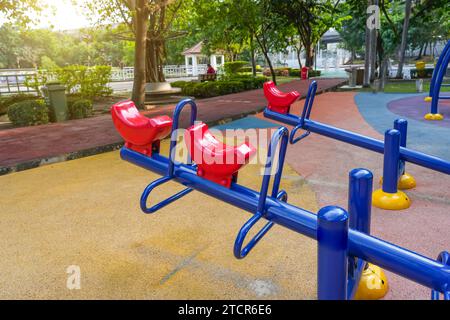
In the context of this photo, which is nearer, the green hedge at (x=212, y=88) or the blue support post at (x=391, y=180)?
the blue support post at (x=391, y=180)

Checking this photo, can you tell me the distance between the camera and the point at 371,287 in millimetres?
1737

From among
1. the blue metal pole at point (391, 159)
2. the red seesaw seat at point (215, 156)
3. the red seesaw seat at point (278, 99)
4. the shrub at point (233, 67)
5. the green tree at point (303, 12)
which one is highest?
the green tree at point (303, 12)

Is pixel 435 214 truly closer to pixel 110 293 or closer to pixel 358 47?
pixel 110 293

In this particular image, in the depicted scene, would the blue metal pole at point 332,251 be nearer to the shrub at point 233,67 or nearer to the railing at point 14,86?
the railing at point 14,86

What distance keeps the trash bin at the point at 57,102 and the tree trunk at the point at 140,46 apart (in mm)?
1857

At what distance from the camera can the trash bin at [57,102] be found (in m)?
7.64

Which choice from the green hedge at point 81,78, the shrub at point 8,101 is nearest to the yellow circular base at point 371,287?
the shrub at point 8,101

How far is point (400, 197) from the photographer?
9.13 ft

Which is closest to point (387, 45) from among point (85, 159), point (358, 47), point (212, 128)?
point (358, 47)

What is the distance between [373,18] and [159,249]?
12.3 m

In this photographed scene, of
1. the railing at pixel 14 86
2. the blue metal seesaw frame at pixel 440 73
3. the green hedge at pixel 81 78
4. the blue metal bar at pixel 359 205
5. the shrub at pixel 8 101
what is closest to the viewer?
the blue metal bar at pixel 359 205

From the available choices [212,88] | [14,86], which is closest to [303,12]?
[212,88]

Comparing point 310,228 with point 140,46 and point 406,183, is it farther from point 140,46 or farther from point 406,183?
point 140,46

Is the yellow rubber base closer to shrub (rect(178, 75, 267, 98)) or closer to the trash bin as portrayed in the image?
the trash bin
